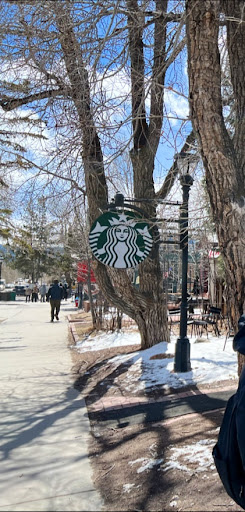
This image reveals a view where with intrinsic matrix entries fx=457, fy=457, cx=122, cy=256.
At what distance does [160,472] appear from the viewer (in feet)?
11.6

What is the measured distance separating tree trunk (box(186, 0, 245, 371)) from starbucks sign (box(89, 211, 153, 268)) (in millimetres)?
3170

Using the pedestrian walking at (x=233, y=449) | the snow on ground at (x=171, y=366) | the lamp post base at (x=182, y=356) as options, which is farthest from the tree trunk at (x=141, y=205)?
the pedestrian walking at (x=233, y=449)

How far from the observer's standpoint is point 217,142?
12.6 ft

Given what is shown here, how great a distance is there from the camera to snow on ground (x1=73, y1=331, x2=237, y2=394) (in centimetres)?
642

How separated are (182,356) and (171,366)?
0.57 metres

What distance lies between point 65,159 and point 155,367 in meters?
3.72

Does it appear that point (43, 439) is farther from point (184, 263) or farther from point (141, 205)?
point (141, 205)

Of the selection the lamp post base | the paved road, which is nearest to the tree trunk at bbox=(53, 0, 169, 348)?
the paved road

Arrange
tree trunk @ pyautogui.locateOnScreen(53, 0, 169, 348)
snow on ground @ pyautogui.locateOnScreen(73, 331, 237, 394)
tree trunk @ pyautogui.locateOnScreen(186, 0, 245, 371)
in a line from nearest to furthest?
1. tree trunk @ pyautogui.locateOnScreen(186, 0, 245, 371)
2. snow on ground @ pyautogui.locateOnScreen(73, 331, 237, 394)
3. tree trunk @ pyautogui.locateOnScreen(53, 0, 169, 348)

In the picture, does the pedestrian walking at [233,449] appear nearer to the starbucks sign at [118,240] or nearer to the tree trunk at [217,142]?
the tree trunk at [217,142]

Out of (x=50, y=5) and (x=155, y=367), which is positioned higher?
(x=50, y=5)

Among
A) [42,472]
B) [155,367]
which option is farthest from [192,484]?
[155,367]

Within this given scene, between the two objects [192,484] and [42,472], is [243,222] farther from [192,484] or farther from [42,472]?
[42,472]

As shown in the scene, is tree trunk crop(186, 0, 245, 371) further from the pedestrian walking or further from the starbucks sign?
the starbucks sign
